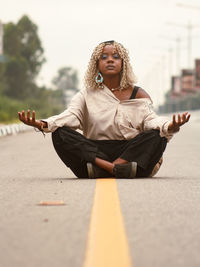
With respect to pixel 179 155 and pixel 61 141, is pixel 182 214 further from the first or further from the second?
pixel 179 155

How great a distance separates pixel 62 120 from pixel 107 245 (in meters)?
3.87

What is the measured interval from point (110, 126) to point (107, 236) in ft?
12.2

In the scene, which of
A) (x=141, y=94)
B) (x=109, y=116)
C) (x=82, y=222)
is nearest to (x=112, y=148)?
(x=109, y=116)

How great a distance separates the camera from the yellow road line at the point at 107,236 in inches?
137

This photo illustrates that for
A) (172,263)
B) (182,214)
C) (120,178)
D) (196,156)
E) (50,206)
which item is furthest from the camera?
(196,156)

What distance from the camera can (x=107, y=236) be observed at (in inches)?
164

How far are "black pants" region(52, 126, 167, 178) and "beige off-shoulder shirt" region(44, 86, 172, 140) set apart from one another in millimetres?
105

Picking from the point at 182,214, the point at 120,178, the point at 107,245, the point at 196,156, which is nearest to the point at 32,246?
the point at 107,245

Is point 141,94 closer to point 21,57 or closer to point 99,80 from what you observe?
point 99,80

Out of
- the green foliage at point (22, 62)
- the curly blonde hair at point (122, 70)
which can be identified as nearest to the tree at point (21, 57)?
the green foliage at point (22, 62)

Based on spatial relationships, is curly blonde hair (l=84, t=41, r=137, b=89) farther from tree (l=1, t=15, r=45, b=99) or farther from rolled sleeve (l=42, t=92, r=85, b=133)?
tree (l=1, t=15, r=45, b=99)

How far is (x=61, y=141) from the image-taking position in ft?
25.1

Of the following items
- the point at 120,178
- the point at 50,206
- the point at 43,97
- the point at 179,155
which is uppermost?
the point at 50,206

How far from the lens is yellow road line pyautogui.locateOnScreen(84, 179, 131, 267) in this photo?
11.4 ft
